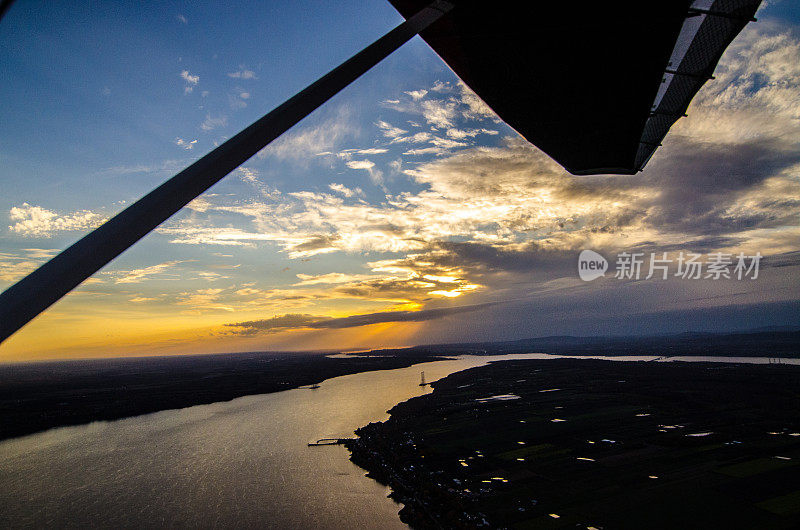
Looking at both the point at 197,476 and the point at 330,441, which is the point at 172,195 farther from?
the point at 330,441

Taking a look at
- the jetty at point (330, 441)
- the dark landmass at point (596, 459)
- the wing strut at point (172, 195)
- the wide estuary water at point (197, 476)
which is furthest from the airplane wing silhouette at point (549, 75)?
the jetty at point (330, 441)

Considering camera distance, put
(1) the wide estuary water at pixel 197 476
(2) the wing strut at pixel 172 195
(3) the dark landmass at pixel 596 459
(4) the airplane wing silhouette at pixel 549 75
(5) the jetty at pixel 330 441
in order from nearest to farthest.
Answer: (2) the wing strut at pixel 172 195 < (4) the airplane wing silhouette at pixel 549 75 < (3) the dark landmass at pixel 596 459 < (1) the wide estuary water at pixel 197 476 < (5) the jetty at pixel 330 441

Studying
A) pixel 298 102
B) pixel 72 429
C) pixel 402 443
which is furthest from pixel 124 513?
pixel 72 429

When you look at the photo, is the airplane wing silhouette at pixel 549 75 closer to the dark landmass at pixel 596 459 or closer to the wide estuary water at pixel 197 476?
the dark landmass at pixel 596 459

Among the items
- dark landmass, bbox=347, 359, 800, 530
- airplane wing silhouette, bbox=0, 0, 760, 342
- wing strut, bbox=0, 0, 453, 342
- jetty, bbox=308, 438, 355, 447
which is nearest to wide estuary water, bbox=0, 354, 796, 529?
jetty, bbox=308, 438, 355, 447

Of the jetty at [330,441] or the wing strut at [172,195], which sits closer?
the wing strut at [172,195]

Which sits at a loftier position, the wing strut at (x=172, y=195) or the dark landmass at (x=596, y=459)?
the wing strut at (x=172, y=195)

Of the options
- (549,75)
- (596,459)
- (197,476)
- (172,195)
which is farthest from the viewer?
(197,476)

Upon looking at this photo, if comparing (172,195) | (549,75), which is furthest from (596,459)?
(172,195)
